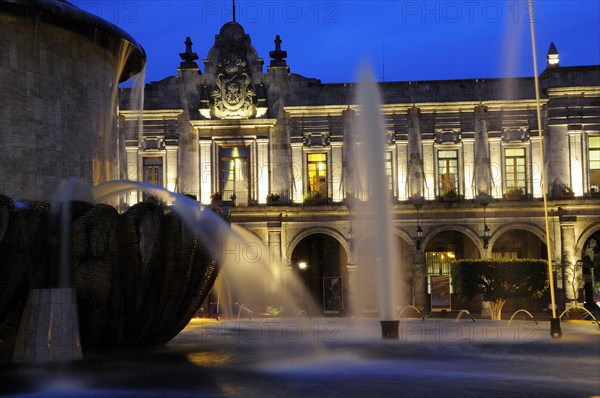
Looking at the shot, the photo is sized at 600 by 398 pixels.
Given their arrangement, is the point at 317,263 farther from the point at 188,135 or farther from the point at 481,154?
the point at 481,154

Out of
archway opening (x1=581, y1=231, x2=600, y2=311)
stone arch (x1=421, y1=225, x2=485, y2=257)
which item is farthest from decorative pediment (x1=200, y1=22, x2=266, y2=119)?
archway opening (x1=581, y1=231, x2=600, y2=311)

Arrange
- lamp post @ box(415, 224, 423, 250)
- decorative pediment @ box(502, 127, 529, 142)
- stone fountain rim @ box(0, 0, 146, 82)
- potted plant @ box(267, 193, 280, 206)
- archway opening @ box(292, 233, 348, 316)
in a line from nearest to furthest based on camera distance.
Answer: stone fountain rim @ box(0, 0, 146, 82)
lamp post @ box(415, 224, 423, 250)
potted plant @ box(267, 193, 280, 206)
decorative pediment @ box(502, 127, 529, 142)
archway opening @ box(292, 233, 348, 316)

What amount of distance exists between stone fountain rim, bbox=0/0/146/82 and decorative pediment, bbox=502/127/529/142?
1041 inches

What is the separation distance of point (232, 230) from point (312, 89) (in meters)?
26.8

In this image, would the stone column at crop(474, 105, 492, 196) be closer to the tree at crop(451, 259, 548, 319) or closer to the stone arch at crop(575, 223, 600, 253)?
the stone arch at crop(575, 223, 600, 253)

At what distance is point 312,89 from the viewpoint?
129 ft

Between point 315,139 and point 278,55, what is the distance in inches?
181

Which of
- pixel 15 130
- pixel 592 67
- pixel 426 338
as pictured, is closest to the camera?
pixel 15 130

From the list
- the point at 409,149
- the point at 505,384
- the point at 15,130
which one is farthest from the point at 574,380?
the point at 409,149

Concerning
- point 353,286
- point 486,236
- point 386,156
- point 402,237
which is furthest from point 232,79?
point 486,236

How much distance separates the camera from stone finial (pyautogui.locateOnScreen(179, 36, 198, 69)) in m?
39.7

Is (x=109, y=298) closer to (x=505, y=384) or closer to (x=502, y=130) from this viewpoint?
(x=505, y=384)

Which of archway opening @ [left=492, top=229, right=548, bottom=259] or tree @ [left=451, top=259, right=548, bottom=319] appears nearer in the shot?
tree @ [left=451, top=259, right=548, bottom=319]

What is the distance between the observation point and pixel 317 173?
38.9 metres
